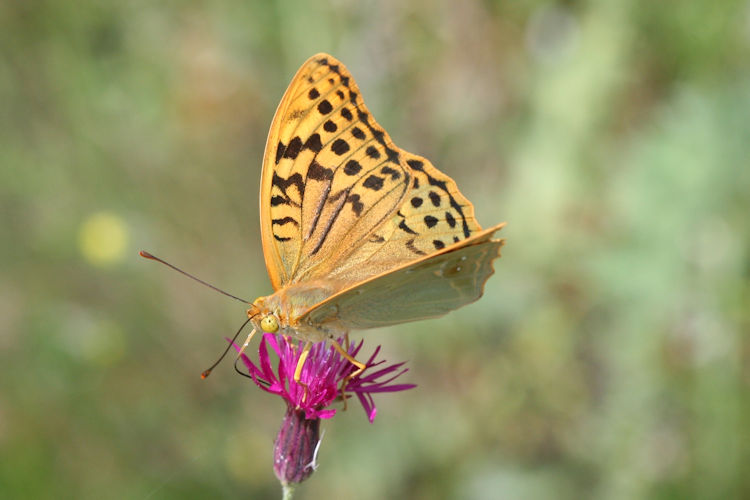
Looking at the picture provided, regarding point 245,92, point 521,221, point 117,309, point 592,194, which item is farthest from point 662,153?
point 117,309

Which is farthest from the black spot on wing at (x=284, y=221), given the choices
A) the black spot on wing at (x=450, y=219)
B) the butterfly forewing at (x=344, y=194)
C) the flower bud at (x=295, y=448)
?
the flower bud at (x=295, y=448)

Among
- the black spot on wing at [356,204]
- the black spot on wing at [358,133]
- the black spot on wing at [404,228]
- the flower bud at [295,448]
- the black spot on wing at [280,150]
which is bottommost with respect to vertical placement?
the flower bud at [295,448]

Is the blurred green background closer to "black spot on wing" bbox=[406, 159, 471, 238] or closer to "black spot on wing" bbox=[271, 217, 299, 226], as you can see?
"black spot on wing" bbox=[406, 159, 471, 238]

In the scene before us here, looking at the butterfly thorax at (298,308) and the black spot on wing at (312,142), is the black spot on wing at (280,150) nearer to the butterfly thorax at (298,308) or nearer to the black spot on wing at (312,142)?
the black spot on wing at (312,142)

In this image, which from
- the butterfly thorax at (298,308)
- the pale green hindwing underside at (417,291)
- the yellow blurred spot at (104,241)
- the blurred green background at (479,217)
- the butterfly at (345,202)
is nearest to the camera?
the pale green hindwing underside at (417,291)

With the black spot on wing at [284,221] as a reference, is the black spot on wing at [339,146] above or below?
above

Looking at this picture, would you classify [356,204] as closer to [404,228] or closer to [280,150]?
[404,228]

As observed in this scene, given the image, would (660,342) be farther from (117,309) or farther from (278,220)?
(117,309)
